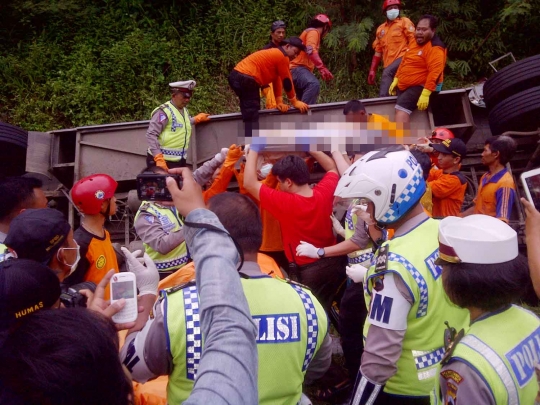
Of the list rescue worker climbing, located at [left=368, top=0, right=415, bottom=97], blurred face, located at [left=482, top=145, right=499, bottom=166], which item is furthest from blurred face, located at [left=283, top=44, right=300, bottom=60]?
blurred face, located at [left=482, top=145, right=499, bottom=166]

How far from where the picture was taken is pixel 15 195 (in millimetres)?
3480

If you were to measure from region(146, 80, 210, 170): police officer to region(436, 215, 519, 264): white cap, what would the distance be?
15.7ft

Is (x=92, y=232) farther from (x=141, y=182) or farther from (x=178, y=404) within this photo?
(x=178, y=404)

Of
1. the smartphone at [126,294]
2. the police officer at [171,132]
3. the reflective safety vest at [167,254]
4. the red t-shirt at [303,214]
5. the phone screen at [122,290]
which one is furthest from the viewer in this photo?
the police officer at [171,132]

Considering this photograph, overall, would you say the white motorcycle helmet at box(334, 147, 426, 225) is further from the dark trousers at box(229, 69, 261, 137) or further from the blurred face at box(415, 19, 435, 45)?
the blurred face at box(415, 19, 435, 45)

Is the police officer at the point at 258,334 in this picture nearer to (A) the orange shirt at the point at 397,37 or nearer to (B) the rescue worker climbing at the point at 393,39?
(B) the rescue worker climbing at the point at 393,39

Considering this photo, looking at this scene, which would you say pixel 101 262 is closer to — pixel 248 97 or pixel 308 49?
pixel 248 97

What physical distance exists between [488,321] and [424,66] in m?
5.68

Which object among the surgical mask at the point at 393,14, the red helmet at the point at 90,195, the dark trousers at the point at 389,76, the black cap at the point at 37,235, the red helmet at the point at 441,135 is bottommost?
the black cap at the point at 37,235

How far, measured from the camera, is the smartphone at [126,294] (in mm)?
2158

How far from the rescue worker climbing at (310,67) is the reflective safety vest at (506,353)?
6.08 m

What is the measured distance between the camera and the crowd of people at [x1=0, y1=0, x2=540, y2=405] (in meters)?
1.25

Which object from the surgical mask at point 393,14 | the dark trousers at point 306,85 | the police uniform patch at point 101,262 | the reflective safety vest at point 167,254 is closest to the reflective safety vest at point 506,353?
the police uniform patch at point 101,262

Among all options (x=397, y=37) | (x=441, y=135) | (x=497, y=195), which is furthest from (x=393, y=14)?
(x=497, y=195)
